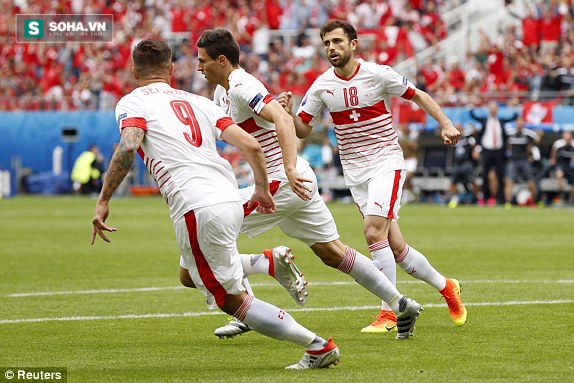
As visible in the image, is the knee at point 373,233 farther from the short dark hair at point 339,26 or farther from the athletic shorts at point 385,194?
the short dark hair at point 339,26

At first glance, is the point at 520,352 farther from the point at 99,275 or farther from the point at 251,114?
the point at 99,275

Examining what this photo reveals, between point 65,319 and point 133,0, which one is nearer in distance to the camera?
point 65,319

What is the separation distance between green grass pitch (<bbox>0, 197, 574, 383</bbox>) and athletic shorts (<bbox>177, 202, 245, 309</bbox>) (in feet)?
1.93

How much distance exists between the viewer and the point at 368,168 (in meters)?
9.86

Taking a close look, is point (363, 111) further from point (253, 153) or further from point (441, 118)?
point (253, 153)

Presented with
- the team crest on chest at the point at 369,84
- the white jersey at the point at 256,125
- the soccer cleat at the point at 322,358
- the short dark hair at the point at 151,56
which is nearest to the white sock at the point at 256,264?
the white jersey at the point at 256,125

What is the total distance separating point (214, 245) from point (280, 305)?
4.12 metres

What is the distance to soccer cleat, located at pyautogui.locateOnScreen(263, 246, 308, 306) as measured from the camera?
29.0ft

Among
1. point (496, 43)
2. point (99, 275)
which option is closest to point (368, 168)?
point (99, 275)

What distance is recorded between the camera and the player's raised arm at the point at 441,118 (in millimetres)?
9086

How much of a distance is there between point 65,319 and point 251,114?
2.68 metres

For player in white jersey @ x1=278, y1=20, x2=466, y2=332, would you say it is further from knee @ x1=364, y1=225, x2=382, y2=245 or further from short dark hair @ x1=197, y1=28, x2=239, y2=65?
short dark hair @ x1=197, y1=28, x2=239, y2=65

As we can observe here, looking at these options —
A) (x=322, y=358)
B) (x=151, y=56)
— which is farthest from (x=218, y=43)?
(x=322, y=358)

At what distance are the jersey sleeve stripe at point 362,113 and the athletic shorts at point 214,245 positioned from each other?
9.60 feet
